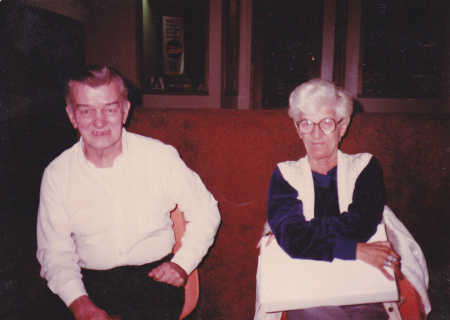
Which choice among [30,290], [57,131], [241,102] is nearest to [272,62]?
[241,102]

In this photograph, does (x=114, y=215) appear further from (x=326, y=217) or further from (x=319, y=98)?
(x=319, y=98)

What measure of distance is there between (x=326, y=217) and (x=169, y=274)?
0.79m

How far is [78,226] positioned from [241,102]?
526cm

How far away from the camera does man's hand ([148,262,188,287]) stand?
4.89 feet

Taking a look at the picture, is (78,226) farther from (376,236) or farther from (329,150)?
(376,236)

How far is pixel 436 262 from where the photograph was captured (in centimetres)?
186

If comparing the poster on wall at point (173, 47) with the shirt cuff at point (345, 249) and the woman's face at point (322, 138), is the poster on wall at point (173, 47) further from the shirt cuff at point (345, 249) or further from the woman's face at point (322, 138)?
the shirt cuff at point (345, 249)

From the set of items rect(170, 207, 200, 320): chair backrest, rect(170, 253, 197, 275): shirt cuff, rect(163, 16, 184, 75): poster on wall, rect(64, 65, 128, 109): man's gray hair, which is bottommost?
rect(170, 207, 200, 320): chair backrest

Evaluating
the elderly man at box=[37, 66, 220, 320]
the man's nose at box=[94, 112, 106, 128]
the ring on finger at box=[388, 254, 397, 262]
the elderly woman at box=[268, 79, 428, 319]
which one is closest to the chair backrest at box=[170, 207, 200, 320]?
the elderly man at box=[37, 66, 220, 320]

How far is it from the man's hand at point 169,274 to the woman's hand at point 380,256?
803 mm

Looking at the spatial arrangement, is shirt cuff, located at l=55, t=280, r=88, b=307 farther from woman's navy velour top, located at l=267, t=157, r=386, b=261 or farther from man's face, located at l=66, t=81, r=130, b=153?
woman's navy velour top, located at l=267, t=157, r=386, b=261

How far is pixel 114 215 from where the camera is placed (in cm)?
155

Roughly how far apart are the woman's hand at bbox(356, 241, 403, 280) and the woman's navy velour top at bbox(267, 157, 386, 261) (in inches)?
1.4

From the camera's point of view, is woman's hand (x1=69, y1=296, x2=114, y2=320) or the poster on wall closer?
woman's hand (x1=69, y1=296, x2=114, y2=320)
